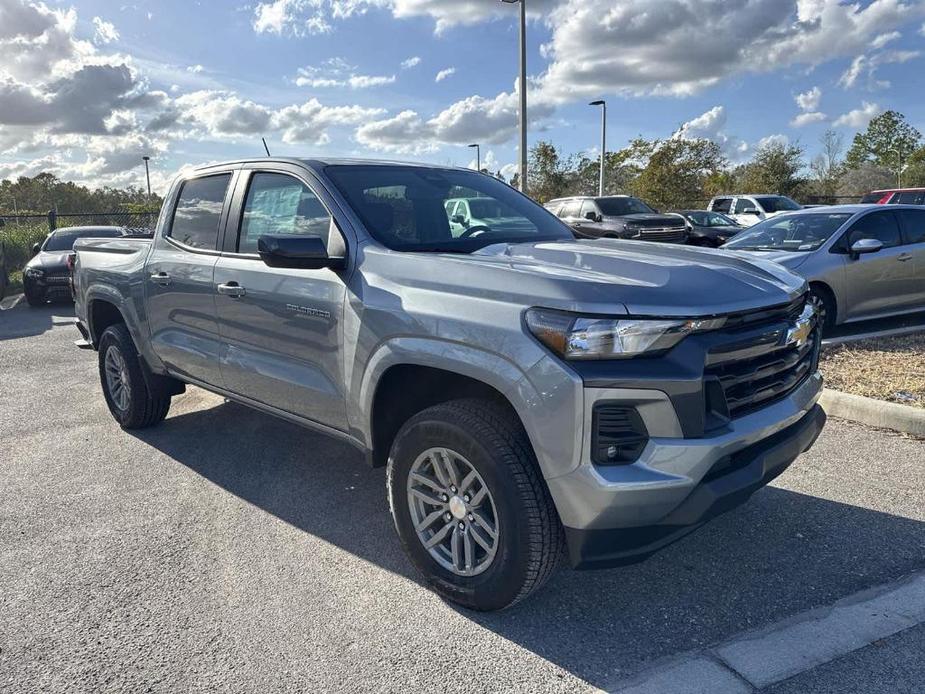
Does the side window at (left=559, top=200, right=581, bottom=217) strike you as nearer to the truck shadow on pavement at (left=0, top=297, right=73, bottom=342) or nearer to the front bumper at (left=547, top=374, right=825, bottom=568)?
the truck shadow on pavement at (left=0, top=297, right=73, bottom=342)

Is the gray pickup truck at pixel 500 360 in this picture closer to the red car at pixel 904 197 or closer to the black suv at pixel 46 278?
the black suv at pixel 46 278

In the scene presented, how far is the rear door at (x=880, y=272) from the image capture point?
26.0ft

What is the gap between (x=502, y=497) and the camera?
2.71 metres

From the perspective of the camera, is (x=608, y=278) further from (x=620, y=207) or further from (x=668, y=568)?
(x=620, y=207)

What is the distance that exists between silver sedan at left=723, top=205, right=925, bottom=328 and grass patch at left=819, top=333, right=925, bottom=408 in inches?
23.9

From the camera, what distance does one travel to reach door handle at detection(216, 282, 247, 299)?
13.0 feet

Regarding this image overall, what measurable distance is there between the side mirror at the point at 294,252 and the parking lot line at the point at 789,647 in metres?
2.11

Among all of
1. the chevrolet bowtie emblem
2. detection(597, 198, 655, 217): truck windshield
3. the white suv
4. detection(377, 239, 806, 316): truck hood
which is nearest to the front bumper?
detection(377, 239, 806, 316): truck hood

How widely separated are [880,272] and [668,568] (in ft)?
20.5

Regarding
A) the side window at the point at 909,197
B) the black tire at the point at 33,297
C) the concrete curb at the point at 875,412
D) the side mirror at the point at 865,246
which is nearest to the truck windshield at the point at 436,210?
the concrete curb at the point at 875,412

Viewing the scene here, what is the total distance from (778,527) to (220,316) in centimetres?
322

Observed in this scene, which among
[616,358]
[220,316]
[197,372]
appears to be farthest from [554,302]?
[197,372]

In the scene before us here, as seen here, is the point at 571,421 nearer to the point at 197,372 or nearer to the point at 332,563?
the point at 332,563

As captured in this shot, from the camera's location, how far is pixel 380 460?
343 cm
